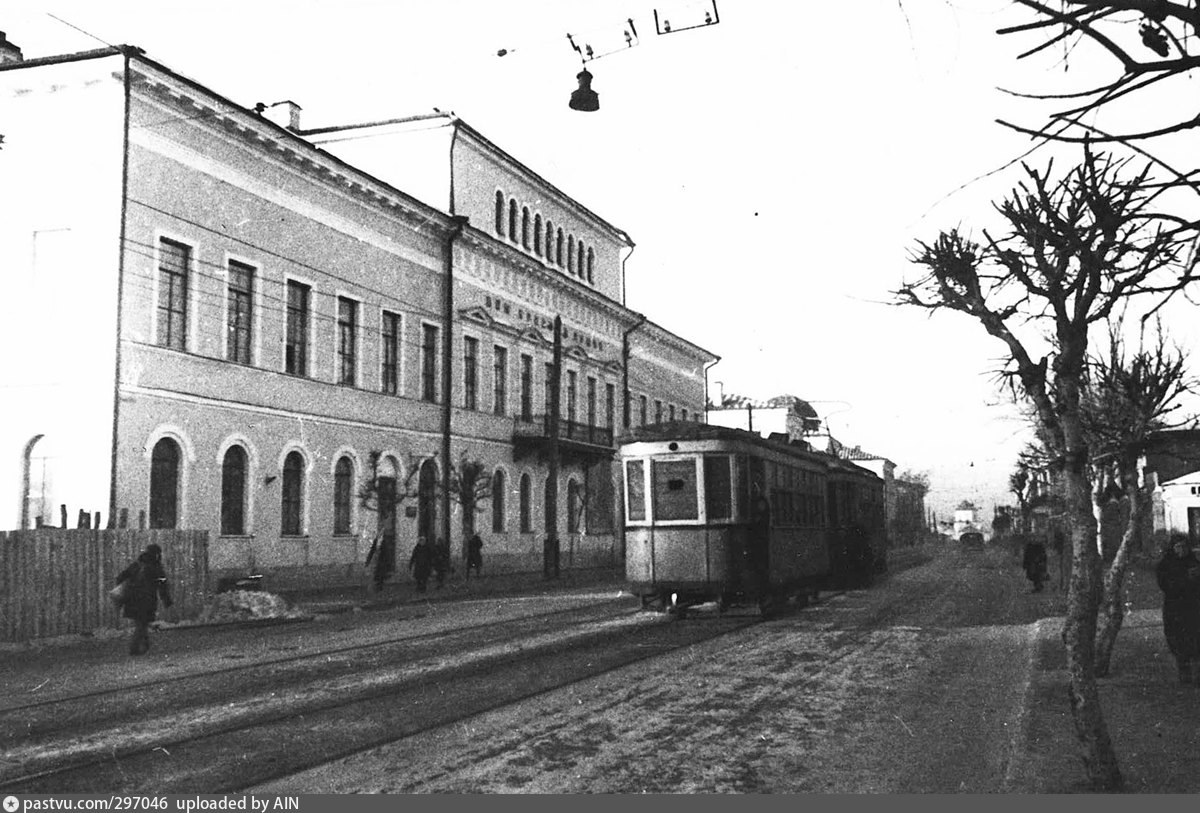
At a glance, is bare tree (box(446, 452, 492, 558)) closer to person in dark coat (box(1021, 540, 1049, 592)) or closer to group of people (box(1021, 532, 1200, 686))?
person in dark coat (box(1021, 540, 1049, 592))

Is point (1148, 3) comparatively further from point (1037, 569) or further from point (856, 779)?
point (1037, 569)

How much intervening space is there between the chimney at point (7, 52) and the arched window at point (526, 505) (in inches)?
840

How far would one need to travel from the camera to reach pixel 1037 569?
90.8 feet

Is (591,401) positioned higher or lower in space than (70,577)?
higher

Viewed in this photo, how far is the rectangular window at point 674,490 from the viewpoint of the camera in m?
17.9

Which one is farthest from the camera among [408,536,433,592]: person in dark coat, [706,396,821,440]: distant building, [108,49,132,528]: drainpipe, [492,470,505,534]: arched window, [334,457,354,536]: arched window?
[706,396,821,440]: distant building

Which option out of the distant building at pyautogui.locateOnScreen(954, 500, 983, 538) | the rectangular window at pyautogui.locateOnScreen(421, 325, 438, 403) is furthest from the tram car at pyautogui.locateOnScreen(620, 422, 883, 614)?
the distant building at pyautogui.locateOnScreen(954, 500, 983, 538)

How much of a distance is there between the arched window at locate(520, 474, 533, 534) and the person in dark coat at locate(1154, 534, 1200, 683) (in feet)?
99.1

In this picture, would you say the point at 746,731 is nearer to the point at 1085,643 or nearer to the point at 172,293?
the point at 1085,643

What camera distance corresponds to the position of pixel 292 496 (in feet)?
89.5

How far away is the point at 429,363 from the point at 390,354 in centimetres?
214

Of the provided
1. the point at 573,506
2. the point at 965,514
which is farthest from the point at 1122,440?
the point at 965,514

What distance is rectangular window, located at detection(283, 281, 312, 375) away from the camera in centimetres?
2777

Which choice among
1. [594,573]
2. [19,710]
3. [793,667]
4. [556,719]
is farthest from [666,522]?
[594,573]
